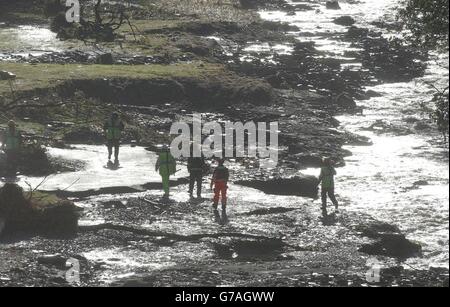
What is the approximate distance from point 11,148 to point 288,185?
30.4ft

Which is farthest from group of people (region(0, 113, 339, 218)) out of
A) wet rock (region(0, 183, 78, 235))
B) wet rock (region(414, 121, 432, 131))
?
wet rock (region(414, 121, 432, 131))

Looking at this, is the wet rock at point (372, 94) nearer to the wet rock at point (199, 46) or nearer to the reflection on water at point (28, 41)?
the wet rock at point (199, 46)

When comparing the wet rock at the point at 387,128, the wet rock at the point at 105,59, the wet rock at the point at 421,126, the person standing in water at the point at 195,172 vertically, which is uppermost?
the wet rock at the point at 105,59

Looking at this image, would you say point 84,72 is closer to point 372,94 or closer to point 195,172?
point 372,94

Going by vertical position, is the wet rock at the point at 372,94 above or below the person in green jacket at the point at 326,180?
below

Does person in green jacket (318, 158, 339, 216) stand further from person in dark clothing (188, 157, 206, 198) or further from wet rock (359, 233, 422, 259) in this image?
person in dark clothing (188, 157, 206, 198)

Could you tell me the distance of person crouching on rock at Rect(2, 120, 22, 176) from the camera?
28.4 m

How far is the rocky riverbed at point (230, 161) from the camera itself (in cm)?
2231

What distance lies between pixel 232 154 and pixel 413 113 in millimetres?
12962

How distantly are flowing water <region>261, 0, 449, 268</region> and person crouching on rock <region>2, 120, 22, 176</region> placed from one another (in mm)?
10845

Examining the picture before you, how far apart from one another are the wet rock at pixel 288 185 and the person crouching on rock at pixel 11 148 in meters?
7.48

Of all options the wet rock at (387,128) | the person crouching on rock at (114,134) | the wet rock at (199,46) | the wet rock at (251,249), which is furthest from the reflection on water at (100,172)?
the wet rock at (199,46)

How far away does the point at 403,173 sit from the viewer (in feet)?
111

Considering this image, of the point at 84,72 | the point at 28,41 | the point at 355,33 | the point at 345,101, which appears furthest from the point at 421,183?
the point at 355,33
